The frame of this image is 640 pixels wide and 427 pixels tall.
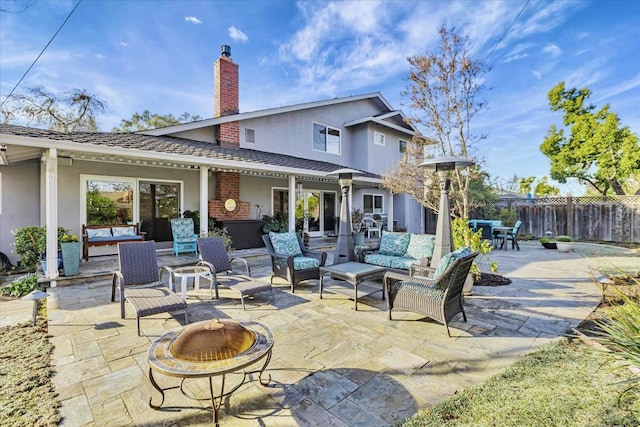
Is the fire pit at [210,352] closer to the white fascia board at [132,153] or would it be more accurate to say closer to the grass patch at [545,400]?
the grass patch at [545,400]

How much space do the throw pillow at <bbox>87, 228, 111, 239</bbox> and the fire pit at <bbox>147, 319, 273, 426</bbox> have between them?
25.3ft

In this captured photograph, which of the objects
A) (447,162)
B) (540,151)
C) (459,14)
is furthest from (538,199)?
(447,162)

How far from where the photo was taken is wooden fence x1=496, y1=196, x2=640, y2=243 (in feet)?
43.3

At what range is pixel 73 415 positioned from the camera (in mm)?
2361

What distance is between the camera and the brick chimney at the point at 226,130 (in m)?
10.3

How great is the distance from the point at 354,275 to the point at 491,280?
3.78 m

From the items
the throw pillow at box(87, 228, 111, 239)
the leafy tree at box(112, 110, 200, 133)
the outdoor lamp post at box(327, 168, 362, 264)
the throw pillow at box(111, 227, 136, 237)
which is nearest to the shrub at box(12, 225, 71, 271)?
the throw pillow at box(87, 228, 111, 239)

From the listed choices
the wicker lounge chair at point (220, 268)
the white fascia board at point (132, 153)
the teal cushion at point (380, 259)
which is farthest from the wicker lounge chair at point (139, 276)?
the teal cushion at point (380, 259)

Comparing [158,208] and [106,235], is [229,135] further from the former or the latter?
[106,235]

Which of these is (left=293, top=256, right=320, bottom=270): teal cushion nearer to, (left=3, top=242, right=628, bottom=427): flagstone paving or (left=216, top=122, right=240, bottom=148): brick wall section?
(left=3, top=242, right=628, bottom=427): flagstone paving

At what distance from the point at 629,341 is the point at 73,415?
15.3 feet

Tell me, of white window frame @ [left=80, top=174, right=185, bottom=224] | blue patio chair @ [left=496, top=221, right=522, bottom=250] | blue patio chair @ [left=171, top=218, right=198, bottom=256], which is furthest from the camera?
blue patio chair @ [left=496, top=221, right=522, bottom=250]

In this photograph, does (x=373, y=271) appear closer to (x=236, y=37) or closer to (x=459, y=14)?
(x=459, y=14)

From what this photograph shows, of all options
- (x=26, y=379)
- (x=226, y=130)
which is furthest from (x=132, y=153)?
(x=26, y=379)
